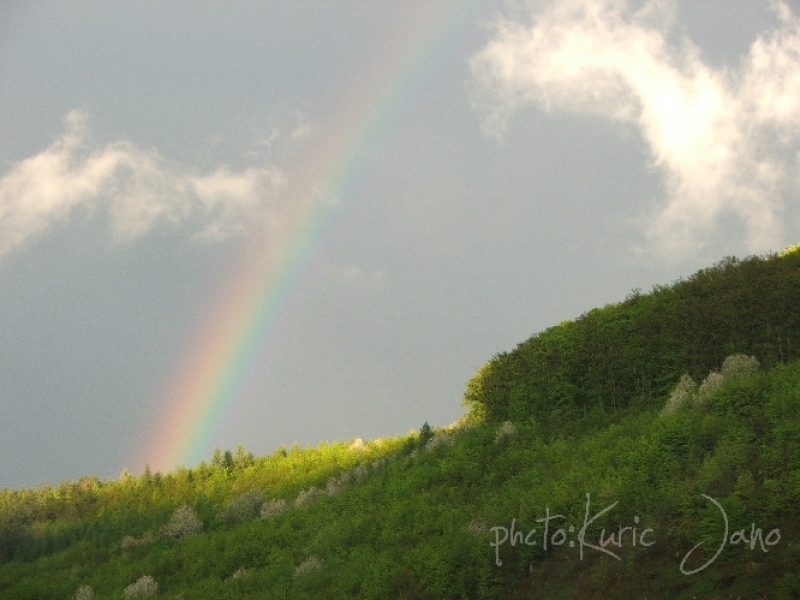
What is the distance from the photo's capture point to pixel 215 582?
146 ft

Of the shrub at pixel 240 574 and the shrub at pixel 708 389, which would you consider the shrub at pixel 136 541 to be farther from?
the shrub at pixel 708 389

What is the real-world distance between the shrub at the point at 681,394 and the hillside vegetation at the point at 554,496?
136 mm

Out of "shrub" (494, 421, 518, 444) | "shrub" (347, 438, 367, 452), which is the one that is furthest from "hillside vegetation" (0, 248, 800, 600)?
"shrub" (347, 438, 367, 452)

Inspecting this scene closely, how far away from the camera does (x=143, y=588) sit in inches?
1906

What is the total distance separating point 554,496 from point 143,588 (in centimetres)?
2650

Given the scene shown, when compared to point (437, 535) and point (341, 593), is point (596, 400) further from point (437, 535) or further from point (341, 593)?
point (341, 593)

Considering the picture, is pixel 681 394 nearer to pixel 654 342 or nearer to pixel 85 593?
pixel 654 342

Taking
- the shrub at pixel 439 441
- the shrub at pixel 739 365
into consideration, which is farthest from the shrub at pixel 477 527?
the shrub at pixel 439 441

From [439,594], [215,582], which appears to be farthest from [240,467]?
[439,594]

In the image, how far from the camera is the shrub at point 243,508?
6438 centimetres

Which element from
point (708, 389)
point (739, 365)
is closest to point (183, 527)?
point (708, 389)

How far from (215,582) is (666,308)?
28896 mm

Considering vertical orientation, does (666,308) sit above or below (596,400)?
above

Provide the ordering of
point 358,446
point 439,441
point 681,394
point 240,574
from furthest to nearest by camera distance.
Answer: point 358,446, point 439,441, point 240,574, point 681,394
